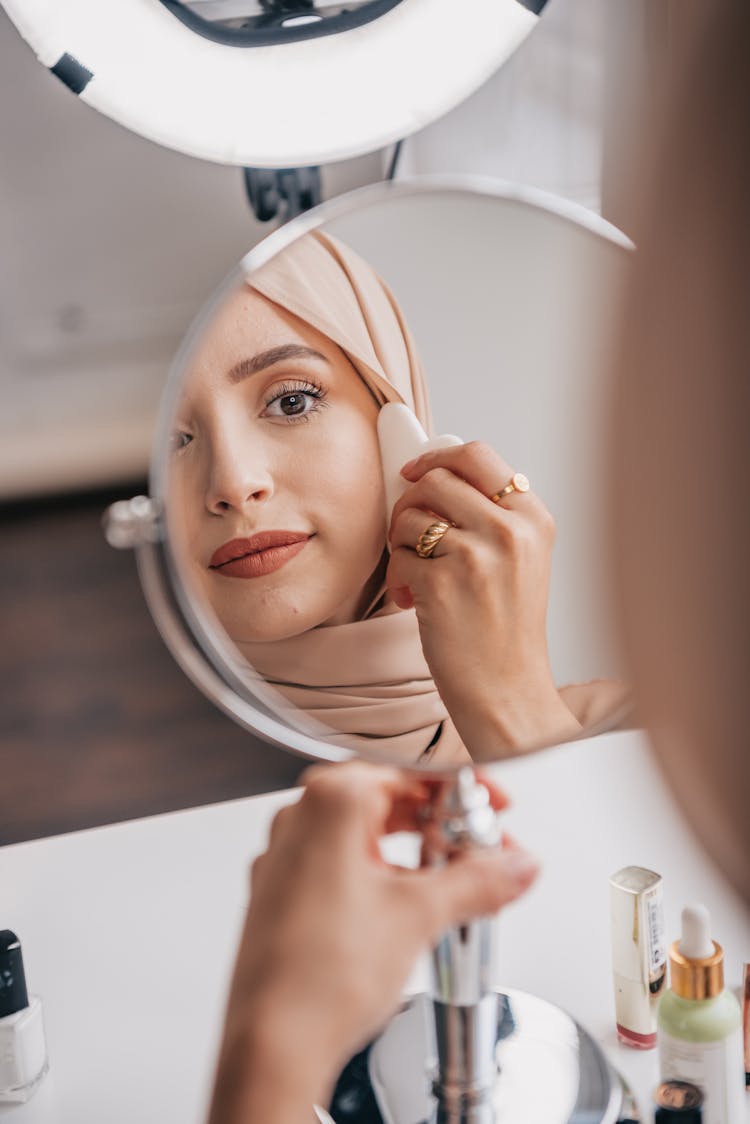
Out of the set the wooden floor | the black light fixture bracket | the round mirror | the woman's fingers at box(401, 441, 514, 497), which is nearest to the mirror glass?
the woman's fingers at box(401, 441, 514, 497)

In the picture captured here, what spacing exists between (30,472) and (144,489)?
0.79ft

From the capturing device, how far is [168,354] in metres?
2.27

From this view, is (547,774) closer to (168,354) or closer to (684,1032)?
(684,1032)

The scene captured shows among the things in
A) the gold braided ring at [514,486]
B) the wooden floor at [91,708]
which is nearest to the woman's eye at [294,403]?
the gold braided ring at [514,486]

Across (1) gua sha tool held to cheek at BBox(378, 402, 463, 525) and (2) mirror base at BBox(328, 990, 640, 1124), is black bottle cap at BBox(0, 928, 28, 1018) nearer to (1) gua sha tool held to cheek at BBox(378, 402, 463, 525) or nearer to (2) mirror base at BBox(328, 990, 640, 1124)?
(2) mirror base at BBox(328, 990, 640, 1124)

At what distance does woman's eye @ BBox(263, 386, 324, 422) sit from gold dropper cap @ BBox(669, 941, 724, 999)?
33 cm

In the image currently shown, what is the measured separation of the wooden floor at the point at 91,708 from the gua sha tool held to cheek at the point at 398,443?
49.0 inches

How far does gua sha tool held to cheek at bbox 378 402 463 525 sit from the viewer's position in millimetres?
524

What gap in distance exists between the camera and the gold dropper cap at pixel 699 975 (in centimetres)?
54

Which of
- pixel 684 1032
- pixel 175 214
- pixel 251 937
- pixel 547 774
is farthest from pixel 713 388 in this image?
pixel 175 214

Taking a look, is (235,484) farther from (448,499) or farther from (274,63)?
(274,63)

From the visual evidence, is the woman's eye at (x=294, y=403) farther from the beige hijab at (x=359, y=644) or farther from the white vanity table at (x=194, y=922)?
the white vanity table at (x=194, y=922)

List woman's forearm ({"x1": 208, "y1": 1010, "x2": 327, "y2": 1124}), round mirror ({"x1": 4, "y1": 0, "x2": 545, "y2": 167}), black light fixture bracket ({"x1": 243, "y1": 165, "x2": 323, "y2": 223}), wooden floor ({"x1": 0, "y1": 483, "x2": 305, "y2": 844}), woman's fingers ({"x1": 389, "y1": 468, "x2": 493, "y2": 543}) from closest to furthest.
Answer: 1. woman's forearm ({"x1": 208, "y1": 1010, "x2": 327, "y2": 1124})
2. woman's fingers ({"x1": 389, "y1": 468, "x2": 493, "y2": 543})
3. round mirror ({"x1": 4, "y1": 0, "x2": 545, "y2": 167})
4. black light fixture bracket ({"x1": 243, "y1": 165, "x2": 323, "y2": 223})
5. wooden floor ({"x1": 0, "y1": 483, "x2": 305, "y2": 844})

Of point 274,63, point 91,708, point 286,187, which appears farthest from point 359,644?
point 91,708
